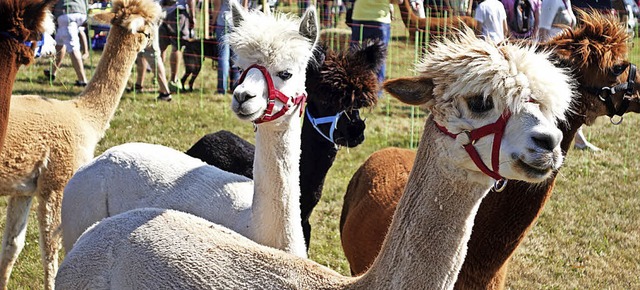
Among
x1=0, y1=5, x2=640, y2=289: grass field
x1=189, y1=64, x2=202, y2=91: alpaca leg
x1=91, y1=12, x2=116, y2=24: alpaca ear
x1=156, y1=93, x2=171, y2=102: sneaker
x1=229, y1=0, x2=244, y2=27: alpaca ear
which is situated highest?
x1=229, y1=0, x2=244, y2=27: alpaca ear

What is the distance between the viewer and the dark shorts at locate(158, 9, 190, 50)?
11.8m

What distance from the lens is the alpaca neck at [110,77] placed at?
5.02 metres

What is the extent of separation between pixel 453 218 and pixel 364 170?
2.36m

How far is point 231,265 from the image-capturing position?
250cm

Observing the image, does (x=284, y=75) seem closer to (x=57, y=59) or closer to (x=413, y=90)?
(x=413, y=90)

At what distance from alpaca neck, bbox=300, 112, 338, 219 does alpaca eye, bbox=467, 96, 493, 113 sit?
2.15m

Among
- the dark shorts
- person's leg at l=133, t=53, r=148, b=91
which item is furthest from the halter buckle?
the dark shorts

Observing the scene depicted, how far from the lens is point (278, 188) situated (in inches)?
136

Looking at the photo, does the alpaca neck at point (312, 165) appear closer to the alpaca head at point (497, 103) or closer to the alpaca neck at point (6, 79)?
the alpaca neck at point (6, 79)

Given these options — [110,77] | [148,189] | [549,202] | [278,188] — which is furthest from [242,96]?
[549,202]

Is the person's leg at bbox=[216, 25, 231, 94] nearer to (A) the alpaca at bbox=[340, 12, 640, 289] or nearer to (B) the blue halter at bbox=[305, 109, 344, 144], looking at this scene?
(B) the blue halter at bbox=[305, 109, 344, 144]

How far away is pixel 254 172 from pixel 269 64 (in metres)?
0.48

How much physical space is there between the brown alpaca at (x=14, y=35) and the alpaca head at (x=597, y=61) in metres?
2.32

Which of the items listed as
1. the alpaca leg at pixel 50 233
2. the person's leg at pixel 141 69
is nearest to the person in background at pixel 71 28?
the person's leg at pixel 141 69
